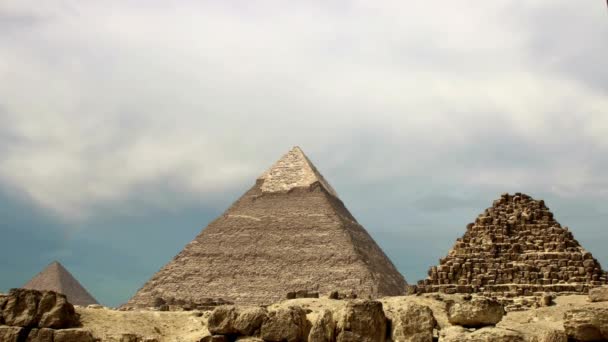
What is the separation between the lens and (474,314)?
28.9 feet

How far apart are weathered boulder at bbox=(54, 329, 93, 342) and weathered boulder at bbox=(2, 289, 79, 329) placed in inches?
21.9

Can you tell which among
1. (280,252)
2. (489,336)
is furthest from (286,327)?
(280,252)

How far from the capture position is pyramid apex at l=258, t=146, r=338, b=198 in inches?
4368

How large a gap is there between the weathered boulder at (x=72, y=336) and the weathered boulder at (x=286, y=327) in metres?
6.11

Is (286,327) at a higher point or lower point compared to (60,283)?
lower

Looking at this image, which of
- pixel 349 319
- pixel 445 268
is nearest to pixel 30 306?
pixel 349 319

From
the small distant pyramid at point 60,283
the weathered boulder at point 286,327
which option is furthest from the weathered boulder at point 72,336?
the small distant pyramid at point 60,283

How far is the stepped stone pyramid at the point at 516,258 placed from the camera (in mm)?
34531

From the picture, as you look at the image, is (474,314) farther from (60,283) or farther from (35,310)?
(60,283)

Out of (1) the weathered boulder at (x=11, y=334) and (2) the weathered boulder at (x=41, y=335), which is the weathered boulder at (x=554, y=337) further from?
(1) the weathered boulder at (x=11, y=334)

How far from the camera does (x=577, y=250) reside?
36.5m

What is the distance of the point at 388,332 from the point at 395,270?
311 ft

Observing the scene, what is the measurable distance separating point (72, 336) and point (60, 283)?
79519 mm

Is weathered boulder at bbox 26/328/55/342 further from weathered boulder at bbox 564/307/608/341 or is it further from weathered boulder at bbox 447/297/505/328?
weathered boulder at bbox 564/307/608/341
